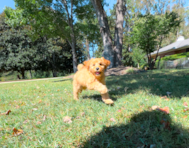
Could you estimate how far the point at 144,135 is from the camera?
4.70 feet

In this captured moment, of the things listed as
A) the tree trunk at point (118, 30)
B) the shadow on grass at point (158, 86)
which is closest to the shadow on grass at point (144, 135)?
the shadow on grass at point (158, 86)

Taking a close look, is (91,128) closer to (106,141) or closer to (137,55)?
(106,141)

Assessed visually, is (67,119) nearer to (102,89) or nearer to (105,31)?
(102,89)

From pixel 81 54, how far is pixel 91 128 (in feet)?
85.3

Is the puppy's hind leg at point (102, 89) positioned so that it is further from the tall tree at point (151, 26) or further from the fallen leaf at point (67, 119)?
the tall tree at point (151, 26)

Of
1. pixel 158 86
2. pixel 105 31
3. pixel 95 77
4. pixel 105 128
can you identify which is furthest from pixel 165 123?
pixel 105 31

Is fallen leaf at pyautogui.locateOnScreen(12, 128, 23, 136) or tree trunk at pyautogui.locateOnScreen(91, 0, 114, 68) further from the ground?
tree trunk at pyautogui.locateOnScreen(91, 0, 114, 68)

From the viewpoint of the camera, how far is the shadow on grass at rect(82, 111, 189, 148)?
130cm

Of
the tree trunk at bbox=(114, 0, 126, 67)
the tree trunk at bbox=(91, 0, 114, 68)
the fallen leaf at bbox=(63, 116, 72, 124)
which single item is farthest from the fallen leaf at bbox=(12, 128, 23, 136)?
the tree trunk at bbox=(114, 0, 126, 67)

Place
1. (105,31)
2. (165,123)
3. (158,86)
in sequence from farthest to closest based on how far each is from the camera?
1. (105,31)
2. (158,86)
3. (165,123)

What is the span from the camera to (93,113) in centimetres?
211

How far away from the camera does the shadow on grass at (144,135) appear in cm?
130

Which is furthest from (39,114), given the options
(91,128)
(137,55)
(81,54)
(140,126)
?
(81,54)

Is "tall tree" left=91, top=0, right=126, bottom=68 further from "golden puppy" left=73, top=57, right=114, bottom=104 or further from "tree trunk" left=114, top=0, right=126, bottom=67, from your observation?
"golden puppy" left=73, top=57, right=114, bottom=104
